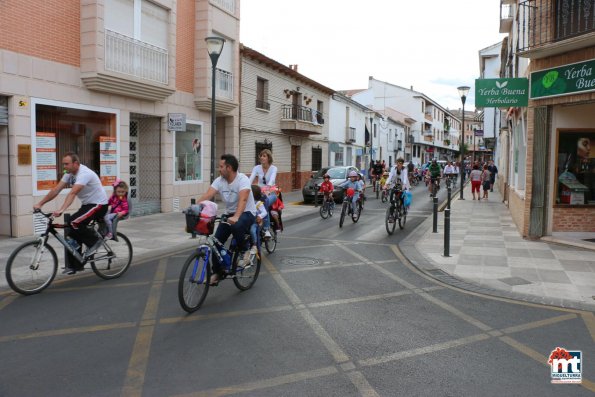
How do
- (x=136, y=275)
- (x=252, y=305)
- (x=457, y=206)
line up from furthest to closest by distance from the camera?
(x=457, y=206)
(x=136, y=275)
(x=252, y=305)

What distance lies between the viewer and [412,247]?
991 cm

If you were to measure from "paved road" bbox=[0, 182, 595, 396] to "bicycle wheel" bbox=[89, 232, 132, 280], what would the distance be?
0.56ft

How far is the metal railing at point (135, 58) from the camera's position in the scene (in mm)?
12391

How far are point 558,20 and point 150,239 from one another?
959 centimetres

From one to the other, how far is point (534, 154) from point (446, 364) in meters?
7.90

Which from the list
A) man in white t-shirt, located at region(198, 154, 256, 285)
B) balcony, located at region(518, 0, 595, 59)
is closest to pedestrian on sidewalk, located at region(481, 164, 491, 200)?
balcony, located at region(518, 0, 595, 59)

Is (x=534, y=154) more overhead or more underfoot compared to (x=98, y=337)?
more overhead

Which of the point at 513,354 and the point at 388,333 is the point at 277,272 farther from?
the point at 513,354

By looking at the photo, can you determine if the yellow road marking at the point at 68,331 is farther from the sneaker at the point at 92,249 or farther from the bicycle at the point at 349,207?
the bicycle at the point at 349,207

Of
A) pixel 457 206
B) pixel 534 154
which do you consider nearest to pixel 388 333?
pixel 534 154

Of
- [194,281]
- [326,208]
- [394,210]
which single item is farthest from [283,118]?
[194,281]

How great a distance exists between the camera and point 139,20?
44.6ft

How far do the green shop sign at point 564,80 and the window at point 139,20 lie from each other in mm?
10098

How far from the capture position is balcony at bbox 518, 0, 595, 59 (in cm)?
945
